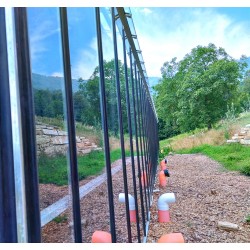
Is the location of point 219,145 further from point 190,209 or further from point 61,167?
point 61,167

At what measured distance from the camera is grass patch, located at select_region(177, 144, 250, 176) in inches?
234

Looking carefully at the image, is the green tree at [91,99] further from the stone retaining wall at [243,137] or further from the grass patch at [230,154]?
the stone retaining wall at [243,137]

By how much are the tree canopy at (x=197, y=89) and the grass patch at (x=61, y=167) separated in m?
8.36

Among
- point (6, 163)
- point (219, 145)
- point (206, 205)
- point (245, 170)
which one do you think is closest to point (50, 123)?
point (6, 163)

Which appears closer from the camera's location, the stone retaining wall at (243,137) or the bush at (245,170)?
the bush at (245,170)

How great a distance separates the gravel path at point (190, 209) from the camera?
31.2 inches

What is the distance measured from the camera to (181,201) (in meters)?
3.55

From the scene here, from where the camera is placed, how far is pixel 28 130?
0.47m

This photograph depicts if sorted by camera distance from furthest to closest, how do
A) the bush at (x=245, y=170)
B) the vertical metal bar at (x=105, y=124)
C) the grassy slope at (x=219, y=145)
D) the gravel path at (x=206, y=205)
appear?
the grassy slope at (x=219, y=145) < the bush at (x=245, y=170) < the gravel path at (x=206, y=205) < the vertical metal bar at (x=105, y=124)

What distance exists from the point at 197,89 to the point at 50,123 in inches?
355

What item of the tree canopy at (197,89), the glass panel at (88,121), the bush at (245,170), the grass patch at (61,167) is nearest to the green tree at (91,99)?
the glass panel at (88,121)

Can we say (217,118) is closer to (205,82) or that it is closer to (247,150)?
(205,82)
